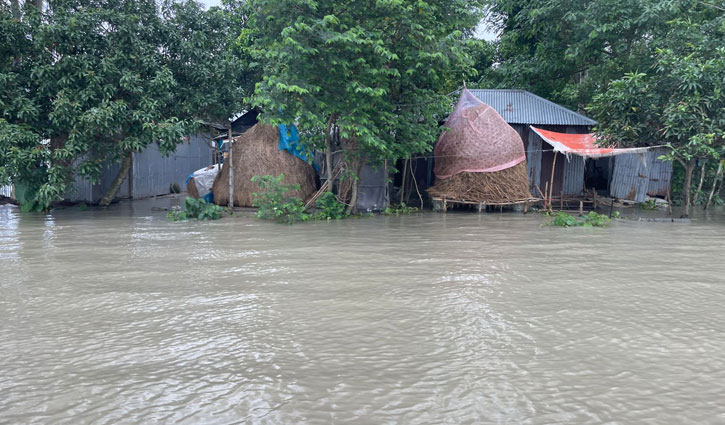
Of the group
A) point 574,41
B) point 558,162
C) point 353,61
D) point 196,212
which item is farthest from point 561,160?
point 196,212

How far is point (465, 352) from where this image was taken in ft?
11.1

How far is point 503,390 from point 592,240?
621cm

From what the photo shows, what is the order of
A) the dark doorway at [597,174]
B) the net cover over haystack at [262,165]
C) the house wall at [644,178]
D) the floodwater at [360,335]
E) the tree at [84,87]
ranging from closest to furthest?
the floodwater at [360,335] → the tree at [84,87] → the net cover over haystack at [262,165] → the house wall at [644,178] → the dark doorway at [597,174]

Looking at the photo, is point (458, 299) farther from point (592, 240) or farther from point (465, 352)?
point (592, 240)

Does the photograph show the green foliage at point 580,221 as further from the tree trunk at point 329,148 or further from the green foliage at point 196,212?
the green foliage at point 196,212

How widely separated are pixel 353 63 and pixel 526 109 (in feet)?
21.8

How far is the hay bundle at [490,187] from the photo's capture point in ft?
42.0

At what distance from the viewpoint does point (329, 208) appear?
37.7ft

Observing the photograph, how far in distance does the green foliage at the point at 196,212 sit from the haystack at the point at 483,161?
504 cm

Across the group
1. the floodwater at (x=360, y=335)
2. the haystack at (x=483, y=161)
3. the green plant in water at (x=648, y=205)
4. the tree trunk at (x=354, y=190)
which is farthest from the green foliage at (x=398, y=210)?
the green plant in water at (x=648, y=205)

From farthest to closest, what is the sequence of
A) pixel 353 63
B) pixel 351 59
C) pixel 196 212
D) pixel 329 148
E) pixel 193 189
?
pixel 193 189, pixel 329 148, pixel 196 212, pixel 351 59, pixel 353 63

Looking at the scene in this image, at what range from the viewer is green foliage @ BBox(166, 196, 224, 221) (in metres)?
11.1

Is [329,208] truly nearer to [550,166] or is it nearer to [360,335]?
[550,166]

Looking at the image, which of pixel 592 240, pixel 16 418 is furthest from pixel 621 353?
pixel 592 240
